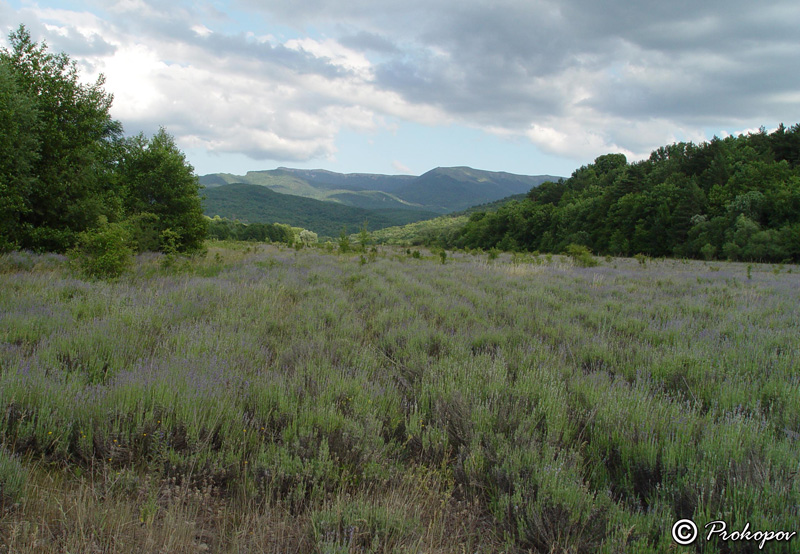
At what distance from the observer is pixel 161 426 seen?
2.59 m

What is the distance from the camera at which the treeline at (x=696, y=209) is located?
126 ft

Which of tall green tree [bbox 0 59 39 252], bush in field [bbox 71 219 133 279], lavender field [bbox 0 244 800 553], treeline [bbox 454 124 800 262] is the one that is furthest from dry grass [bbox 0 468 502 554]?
treeline [bbox 454 124 800 262]

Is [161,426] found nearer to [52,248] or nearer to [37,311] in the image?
[37,311]

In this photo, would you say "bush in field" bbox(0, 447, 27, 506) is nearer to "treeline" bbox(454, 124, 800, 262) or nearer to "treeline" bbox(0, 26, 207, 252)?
"treeline" bbox(0, 26, 207, 252)

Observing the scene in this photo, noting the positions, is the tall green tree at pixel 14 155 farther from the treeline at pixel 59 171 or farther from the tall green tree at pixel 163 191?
the tall green tree at pixel 163 191

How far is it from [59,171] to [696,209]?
A: 6321 centimetres

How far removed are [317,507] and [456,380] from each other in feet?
6.39

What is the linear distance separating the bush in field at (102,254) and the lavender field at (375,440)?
3511 mm

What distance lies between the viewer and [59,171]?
13.0 meters

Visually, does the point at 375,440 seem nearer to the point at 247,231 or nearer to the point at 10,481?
the point at 10,481

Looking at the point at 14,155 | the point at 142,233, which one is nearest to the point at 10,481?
the point at 14,155

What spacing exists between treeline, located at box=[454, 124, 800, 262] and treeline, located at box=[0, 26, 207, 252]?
44.3 metres

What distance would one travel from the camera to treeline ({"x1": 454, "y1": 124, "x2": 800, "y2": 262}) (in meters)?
38.5

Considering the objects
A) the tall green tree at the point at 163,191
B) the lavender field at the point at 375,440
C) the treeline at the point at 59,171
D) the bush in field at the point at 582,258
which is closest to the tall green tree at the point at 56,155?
the treeline at the point at 59,171
